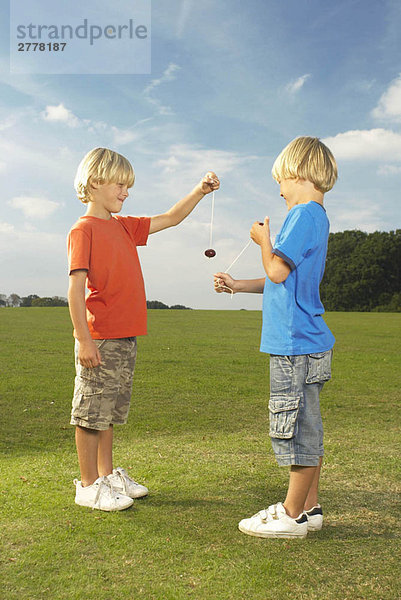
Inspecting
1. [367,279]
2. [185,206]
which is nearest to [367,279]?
[367,279]

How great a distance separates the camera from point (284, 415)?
285 cm

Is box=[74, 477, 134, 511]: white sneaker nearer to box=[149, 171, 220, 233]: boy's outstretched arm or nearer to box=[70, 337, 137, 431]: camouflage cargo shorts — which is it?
box=[70, 337, 137, 431]: camouflage cargo shorts

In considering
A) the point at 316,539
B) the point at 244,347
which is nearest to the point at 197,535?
the point at 316,539

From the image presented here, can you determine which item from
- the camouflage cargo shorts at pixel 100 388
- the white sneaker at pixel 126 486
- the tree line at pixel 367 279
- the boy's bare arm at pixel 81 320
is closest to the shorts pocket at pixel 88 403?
the camouflage cargo shorts at pixel 100 388

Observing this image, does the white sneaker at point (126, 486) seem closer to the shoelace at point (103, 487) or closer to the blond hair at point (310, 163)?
the shoelace at point (103, 487)

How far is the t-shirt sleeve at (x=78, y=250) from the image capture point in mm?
3127

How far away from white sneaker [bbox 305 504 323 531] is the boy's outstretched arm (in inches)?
75.7

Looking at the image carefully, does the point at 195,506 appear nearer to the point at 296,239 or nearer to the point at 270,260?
the point at 270,260

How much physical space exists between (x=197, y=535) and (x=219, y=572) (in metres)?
0.38

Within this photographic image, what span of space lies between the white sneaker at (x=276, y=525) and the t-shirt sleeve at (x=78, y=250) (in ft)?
5.24

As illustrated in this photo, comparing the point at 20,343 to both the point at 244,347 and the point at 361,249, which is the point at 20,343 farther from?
the point at 361,249

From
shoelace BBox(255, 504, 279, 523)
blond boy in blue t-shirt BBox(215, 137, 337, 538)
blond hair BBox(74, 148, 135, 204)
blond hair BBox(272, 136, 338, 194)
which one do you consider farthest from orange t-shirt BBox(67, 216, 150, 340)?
shoelace BBox(255, 504, 279, 523)

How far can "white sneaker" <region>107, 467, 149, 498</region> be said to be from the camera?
133 inches

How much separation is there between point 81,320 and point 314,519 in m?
1.62
